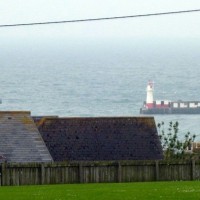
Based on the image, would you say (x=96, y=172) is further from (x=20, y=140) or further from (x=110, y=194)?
(x=110, y=194)

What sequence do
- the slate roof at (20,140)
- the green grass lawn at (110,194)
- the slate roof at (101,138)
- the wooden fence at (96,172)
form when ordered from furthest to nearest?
the slate roof at (101,138) → the slate roof at (20,140) → the wooden fence at (96,172) → the green grass lawn at (110,194)

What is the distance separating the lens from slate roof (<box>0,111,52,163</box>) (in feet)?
163

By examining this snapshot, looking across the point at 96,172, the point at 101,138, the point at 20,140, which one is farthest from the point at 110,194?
the point at 101,138

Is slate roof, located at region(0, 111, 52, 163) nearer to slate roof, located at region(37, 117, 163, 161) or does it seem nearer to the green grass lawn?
slate roof, located at region(37, 117, 163, 161)

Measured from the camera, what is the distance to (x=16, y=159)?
162 feet

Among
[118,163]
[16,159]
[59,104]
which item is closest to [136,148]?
[16,159]

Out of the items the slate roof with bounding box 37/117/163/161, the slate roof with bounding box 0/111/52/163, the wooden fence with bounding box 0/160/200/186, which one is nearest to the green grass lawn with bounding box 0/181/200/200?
the wooden fence with bounding box 0/160/200/186

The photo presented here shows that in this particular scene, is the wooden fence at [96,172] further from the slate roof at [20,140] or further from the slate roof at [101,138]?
the slate roof at [101,138]

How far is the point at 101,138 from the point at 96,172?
37.5 ft

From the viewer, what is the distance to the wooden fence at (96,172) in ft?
136

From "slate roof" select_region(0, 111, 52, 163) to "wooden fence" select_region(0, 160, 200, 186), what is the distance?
715 centimetres

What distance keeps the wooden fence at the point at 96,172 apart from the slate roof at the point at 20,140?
7147 mm

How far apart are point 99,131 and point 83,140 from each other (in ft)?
3.01

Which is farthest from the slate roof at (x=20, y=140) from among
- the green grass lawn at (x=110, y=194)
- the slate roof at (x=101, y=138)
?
the green grass lawn at (x=110, y=194)
